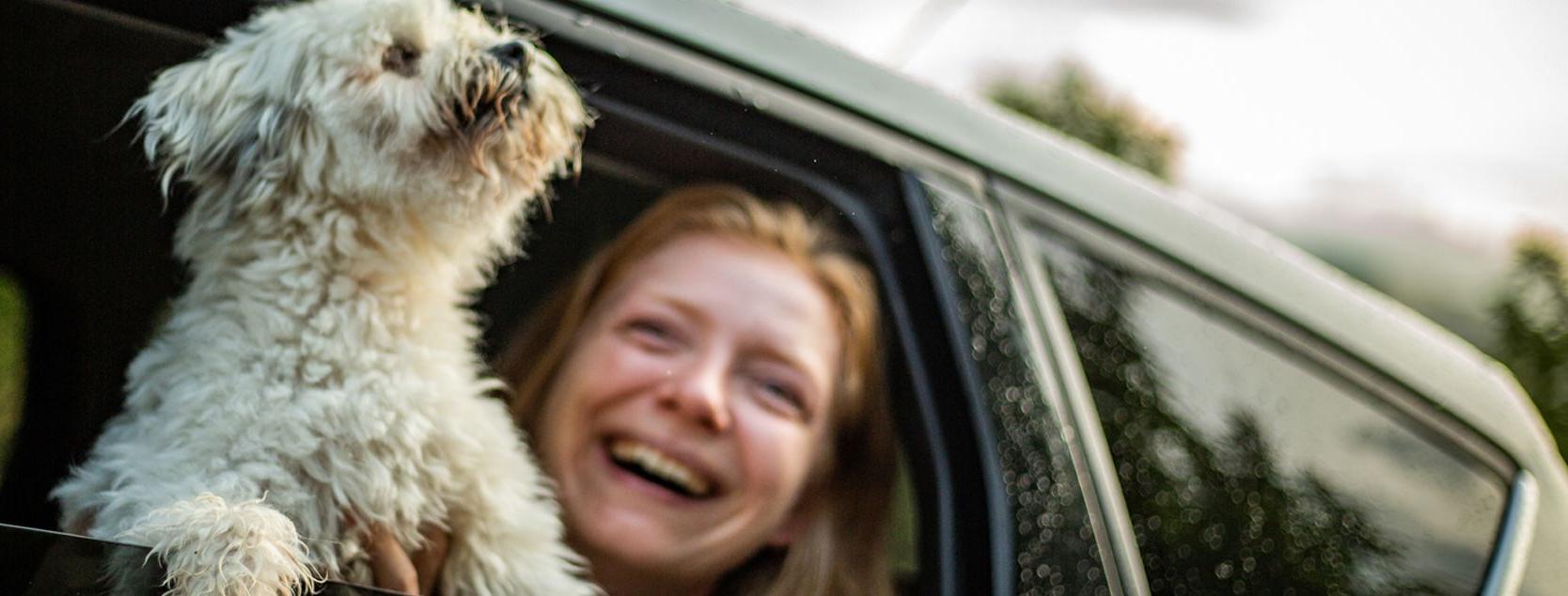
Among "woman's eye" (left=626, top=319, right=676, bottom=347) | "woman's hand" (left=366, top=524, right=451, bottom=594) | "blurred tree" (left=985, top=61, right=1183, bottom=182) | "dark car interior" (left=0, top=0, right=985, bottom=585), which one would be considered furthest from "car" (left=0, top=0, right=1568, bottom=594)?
"blurred tree" (left=985, top=61, right=1183, bottom=182)

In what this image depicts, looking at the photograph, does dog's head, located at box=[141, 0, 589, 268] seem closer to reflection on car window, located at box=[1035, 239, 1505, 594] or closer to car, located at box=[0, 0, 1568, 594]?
car, located at box=[0, 0, 1568, 594]

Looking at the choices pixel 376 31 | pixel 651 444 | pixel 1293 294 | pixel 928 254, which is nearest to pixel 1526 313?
pixel 1293 294

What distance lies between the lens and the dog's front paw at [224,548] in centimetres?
120

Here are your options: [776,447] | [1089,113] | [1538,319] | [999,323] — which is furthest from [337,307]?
[1089,113]

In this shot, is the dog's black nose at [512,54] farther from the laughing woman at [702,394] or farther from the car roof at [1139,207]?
the laughing woman at [702,394]

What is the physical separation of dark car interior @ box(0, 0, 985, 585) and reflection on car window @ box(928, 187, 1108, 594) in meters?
0.45

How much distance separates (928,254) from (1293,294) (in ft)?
2.62

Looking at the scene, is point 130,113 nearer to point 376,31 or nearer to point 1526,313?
point 376,31

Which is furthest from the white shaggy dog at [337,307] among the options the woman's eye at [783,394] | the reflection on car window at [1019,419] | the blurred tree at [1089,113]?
the blurred tree at [1089,113]

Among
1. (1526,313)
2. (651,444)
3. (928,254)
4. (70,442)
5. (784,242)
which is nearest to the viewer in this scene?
(70,442)

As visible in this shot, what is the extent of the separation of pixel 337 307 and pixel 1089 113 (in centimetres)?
546

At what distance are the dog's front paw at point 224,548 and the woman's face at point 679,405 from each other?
289 millimetres

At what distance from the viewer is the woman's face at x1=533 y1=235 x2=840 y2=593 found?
1407 millimetres

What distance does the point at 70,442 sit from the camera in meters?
1.19
